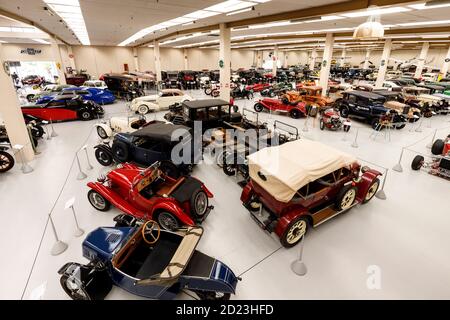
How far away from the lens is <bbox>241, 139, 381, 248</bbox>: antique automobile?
3729 mm

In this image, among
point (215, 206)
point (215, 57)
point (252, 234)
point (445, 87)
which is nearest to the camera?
point (252, 234)

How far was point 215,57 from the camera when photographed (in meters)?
33.8

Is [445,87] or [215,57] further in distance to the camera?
[215,57]

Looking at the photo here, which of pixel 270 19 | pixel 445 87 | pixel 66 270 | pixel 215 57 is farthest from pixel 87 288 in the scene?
pixel 215 57

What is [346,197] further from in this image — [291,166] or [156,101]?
[156,101]

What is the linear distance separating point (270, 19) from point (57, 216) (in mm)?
9968

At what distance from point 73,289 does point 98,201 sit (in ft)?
6.92

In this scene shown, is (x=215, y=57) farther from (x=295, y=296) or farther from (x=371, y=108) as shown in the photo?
(x=295, y=296)

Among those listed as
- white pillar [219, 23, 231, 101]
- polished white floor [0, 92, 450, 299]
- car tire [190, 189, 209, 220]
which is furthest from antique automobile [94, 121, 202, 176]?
white pillar [219, 23, 231, 101]

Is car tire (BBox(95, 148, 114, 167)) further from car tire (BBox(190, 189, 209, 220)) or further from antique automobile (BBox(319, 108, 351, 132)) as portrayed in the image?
antique automobile (BBox(319, 108, 351, 132))

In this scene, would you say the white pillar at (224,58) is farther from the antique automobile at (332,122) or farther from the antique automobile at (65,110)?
the antique automobile at (65,110)

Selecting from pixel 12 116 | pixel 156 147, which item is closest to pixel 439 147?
pixel 156 147

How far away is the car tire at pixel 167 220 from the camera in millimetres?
4066

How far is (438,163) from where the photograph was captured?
6.82 meters
